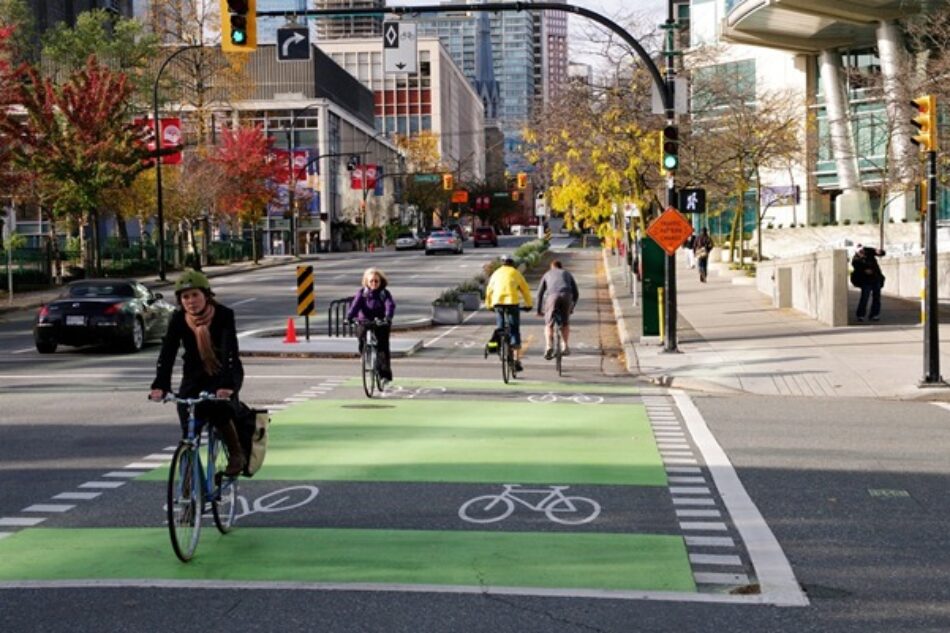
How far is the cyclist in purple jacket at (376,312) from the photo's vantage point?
18.0m

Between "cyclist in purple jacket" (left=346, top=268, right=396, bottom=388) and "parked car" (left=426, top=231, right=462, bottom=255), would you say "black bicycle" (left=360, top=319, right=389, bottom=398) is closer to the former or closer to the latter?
"cyclist in purple jacket" (left=346, top=268, right=396, bottom=388)

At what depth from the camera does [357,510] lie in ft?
32.6

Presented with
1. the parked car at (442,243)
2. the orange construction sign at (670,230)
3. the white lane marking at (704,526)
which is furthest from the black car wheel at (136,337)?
the parked car at (442,243)

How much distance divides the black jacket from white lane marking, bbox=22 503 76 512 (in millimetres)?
2089

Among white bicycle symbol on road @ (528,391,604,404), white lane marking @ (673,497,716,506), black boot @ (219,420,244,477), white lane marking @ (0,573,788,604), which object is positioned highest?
black boot @ (219,420,244,477)

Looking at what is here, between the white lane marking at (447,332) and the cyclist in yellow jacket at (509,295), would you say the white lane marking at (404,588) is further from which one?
the white lane marking at (447,332)

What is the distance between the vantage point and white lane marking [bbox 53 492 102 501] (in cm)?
1053

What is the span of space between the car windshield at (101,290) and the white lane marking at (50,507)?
16.7 metres

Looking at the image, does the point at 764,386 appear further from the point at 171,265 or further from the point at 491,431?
the point at 171,265

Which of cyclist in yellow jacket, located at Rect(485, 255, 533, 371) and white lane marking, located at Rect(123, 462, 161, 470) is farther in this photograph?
cyclist in yellow jacket, located at Rect(485, 255, 533, 371)

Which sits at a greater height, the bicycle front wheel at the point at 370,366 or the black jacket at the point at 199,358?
the black jacket at the point at 199,358

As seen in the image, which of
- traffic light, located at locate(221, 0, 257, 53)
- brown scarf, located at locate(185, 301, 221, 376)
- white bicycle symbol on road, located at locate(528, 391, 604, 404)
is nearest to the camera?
brown scarf, located at locate(185, 301, 221, 376)

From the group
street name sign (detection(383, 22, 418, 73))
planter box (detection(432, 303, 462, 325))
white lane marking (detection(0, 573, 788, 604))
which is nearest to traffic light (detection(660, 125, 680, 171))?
street name sign (detection(383, 22, 418, 73))

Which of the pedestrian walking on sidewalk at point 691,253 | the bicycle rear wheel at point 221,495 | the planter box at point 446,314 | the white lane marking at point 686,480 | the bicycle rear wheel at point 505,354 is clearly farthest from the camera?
the pedestrian walking on sidewalk at point 691,253
